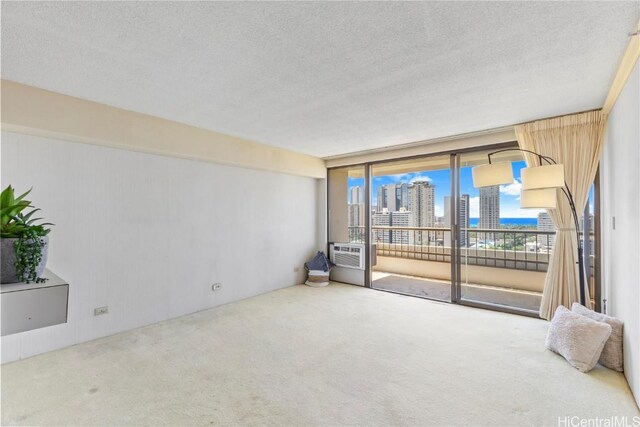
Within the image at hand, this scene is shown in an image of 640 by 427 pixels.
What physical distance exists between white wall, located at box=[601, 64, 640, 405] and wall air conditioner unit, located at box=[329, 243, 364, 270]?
3184 millimetres

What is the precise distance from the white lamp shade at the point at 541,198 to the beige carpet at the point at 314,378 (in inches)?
52.9

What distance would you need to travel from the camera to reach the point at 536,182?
2.87 m

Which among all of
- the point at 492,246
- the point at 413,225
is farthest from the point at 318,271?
the point at 492,246

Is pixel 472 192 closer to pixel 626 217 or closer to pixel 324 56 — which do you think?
pixel 626 217

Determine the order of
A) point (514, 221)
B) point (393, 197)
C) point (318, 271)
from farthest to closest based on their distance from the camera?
1. point (393, 197)
2. point (318, 271)
3. point (514, 221)

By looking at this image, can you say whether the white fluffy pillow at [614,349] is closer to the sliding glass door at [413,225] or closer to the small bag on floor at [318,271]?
the sliding glass door at [413,225]

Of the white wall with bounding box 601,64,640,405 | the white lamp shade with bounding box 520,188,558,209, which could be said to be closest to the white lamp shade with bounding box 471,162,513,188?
the white lamp shade with bounding box 520,188,558,209

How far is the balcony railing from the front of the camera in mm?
4281

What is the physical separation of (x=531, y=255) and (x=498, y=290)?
2.35 feet

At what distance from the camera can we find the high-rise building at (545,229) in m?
3.85

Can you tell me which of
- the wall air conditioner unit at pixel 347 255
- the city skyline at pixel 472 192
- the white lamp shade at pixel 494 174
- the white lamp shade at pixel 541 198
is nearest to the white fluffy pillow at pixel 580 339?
the white lamp shade at pixel 541 198

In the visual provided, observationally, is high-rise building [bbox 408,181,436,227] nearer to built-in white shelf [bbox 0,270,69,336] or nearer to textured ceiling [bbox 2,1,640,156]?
textured ceiling [bbox 2,1,640,156]

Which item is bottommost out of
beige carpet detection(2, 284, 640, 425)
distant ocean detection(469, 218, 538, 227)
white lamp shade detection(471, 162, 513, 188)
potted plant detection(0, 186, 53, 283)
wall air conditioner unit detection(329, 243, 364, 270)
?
beige carpet detection(2, 284, 640, 425)

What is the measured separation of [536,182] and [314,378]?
8.85 feet
